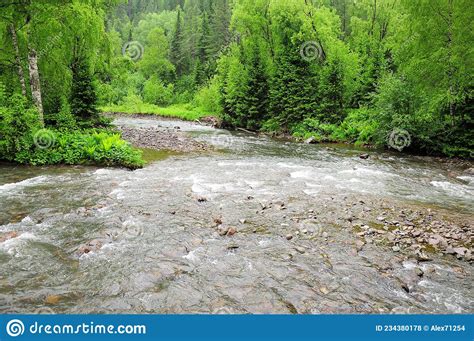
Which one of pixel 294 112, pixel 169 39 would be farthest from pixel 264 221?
pixel 169 39

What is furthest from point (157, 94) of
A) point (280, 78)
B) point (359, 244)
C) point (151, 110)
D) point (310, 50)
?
point (359, 244)

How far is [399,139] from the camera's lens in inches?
886

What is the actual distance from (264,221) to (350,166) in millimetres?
9588

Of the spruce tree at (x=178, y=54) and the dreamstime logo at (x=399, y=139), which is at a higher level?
the spruce tree at (x=178, y=54)

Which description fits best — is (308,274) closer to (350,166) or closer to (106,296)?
(106,296)

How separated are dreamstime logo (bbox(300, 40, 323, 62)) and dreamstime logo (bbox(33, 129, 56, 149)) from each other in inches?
963

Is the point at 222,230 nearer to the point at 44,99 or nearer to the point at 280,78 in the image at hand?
the point at 44,99

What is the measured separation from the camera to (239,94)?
37156 mm

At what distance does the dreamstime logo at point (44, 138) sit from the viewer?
15125 mm

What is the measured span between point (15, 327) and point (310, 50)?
1344 inches

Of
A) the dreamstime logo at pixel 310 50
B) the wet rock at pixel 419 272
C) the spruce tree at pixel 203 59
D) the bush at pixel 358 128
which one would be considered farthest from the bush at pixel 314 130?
the spruce tree at pixel 203 59

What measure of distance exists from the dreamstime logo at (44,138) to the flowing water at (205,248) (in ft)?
4.65

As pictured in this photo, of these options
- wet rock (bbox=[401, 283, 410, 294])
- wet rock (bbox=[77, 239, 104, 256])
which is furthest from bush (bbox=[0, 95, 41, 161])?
wet rock (bbox=[401, 283, 410, 294])

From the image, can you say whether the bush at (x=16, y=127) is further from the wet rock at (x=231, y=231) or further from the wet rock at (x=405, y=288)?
the wet rock at (x=405, y=288)
